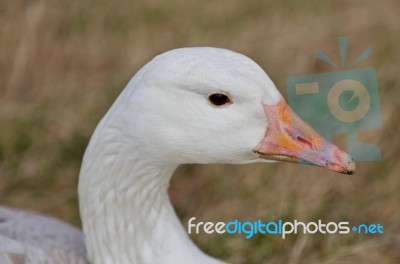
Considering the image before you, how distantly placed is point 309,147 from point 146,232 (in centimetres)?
68

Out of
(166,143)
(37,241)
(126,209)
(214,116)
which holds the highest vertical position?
(214,116)

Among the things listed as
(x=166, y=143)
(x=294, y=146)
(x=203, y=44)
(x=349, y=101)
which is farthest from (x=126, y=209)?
(x=203, y=44)

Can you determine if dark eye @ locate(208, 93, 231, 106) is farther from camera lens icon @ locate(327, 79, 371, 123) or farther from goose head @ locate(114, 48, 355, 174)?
camera lens icon @ locate(327, 79, 371, 123)

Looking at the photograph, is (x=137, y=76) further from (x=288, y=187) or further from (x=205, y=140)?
(x=288, y=187)

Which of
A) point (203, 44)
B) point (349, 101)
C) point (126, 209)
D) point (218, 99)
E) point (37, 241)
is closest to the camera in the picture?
point (218, 99)

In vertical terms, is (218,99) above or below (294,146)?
above

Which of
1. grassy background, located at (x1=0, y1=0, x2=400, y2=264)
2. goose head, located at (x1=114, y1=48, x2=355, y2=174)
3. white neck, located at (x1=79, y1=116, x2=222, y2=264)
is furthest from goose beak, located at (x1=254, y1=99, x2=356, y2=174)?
grassy background, located at (x1=0, y1=0, x2=400, y2=264)

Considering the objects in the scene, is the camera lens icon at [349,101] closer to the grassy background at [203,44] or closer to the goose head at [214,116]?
the grassy background at [203,44]

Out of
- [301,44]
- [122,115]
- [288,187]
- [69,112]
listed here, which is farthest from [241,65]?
[301,44]

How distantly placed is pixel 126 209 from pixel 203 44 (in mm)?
2635

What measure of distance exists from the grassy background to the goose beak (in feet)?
4.00

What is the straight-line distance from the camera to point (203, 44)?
5.17 metres

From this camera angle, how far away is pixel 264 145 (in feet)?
7.99

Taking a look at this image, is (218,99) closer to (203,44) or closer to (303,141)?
(303,141)
